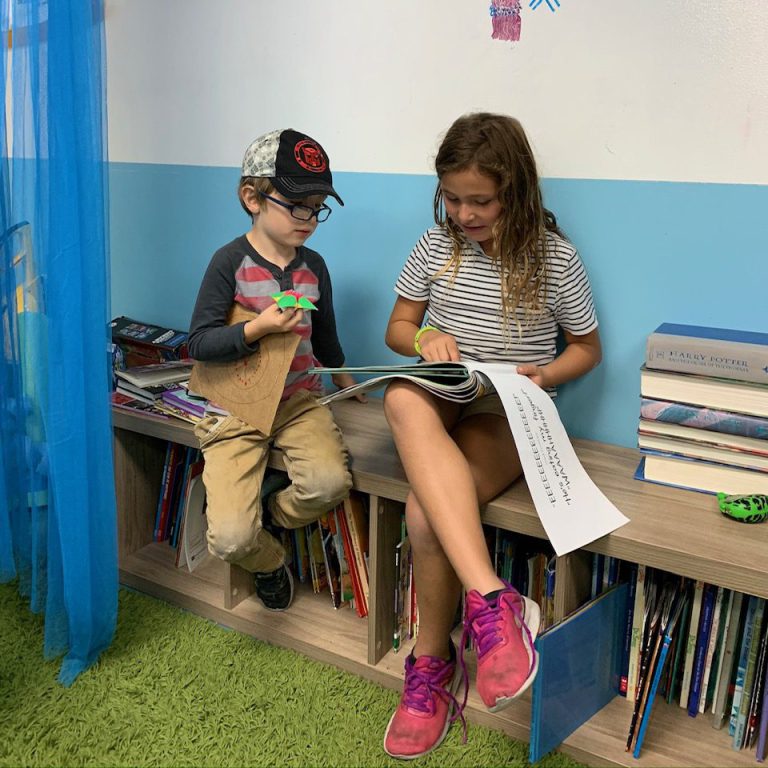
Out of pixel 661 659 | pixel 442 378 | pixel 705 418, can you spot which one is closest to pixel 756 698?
pixel 661 659

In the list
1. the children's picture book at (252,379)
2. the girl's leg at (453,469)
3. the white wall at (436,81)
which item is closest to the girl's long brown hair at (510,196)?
the white wall at (436,81)

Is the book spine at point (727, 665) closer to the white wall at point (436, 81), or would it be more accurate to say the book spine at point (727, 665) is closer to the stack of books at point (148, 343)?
the white wall at point (436, 81)

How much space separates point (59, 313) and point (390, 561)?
66 centimetres

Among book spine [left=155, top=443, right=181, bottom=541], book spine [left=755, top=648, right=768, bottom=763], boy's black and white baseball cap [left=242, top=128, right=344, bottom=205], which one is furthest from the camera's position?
book spine [left=155, top=443, right=181, bottom=541]

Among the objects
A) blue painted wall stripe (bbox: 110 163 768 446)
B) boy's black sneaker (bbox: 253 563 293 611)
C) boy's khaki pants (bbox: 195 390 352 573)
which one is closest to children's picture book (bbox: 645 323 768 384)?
blue painted wall stripe (bbox: 110 163 768 446)

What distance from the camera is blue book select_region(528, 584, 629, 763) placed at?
3.56 feet

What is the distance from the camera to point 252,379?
1.39m

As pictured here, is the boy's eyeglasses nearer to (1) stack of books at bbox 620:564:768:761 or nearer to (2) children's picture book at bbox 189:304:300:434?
(2) children's picture book at bbox 189:304:300:434

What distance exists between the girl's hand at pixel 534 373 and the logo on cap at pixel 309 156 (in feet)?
1.54

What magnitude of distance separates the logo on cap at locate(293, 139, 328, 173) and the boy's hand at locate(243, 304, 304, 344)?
241 mm

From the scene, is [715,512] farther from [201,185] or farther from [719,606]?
[201,185]

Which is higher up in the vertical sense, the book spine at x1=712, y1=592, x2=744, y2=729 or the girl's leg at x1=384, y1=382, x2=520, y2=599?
the girl's leg at x1=384, y1=382, x2=520, y2=599

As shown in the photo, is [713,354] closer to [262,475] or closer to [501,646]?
[501,646]

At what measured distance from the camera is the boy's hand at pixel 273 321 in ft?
4.30
